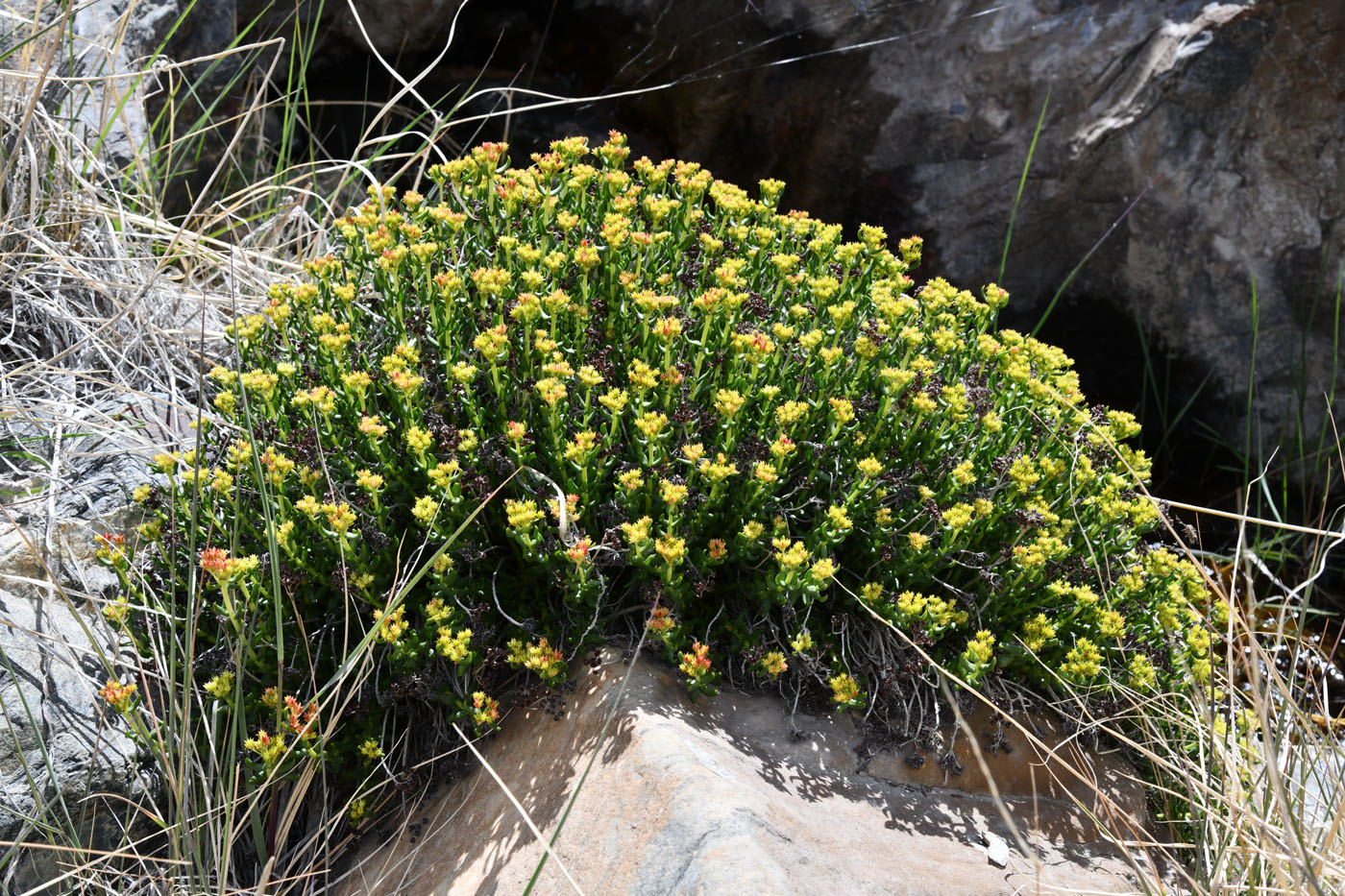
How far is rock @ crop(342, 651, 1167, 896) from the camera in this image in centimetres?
230

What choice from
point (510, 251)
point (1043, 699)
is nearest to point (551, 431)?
point (510, 251)

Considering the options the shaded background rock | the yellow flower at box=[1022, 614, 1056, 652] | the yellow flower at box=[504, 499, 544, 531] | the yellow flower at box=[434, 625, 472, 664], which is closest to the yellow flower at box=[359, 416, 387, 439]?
the yellow flower at box=[504, 499, 544, 531]

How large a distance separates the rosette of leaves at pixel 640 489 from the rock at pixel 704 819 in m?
0.13

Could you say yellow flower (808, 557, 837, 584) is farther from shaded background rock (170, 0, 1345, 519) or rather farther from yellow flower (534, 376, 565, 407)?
shaded background rock (170, 0, 1345, 519)

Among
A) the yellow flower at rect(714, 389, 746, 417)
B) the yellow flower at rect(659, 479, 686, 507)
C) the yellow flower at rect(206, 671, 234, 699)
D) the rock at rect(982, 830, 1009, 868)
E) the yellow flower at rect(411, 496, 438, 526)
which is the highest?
the yellow flower at rect(714, 389, 746, 417)

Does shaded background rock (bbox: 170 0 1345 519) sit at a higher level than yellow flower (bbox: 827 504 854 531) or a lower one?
higher

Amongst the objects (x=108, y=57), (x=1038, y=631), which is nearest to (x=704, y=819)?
(x=1038, y=631)

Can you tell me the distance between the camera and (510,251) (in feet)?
10.2

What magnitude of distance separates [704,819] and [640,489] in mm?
813

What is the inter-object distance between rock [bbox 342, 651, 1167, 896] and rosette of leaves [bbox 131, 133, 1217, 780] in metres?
0.13

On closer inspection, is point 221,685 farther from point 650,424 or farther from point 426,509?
point 650,424

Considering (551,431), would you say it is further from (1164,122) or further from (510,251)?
(1164,122)

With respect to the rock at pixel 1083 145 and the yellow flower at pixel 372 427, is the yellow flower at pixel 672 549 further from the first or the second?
the rock at pixel 1083 145

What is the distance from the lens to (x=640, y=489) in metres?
2.71
